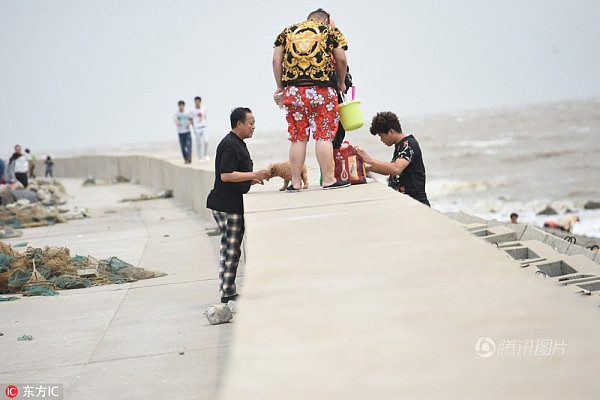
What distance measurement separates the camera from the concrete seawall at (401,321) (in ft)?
11.4

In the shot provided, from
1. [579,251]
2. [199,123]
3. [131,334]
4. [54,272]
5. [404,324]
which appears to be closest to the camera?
[404,324]

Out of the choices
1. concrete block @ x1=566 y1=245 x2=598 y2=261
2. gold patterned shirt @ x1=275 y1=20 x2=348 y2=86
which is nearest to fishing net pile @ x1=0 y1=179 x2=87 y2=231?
concrete block @ x1=566 y1=245 x2=598 y2=261

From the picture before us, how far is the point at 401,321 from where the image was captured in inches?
161

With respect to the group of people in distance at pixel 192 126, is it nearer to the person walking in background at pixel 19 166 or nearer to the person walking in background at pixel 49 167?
the person walking in background at pixel 19 166

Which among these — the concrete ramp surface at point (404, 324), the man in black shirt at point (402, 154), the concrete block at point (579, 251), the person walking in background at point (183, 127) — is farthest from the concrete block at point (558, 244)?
the person walking in background at point (183, 127)

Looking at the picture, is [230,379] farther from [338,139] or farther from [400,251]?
[338,139]

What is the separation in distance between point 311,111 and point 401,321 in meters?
4.22

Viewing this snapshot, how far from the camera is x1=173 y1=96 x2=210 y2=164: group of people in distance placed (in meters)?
22.0

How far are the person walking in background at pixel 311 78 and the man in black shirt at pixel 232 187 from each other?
0.45m

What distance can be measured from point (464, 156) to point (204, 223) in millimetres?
59597

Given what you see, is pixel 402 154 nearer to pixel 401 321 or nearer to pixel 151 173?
pixel 401 321

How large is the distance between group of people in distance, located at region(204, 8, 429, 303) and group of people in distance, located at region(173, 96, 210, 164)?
13902mm

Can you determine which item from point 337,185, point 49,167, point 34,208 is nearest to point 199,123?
point 34,208

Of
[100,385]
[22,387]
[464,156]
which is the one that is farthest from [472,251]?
[464,156]
